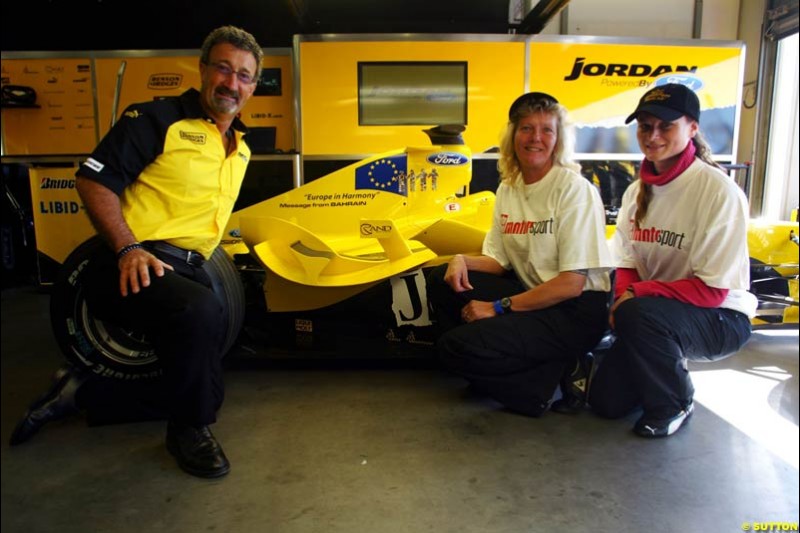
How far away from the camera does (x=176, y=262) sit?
1.68 m

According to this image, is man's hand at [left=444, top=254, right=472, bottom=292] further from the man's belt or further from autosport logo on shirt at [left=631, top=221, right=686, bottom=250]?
the man's belt

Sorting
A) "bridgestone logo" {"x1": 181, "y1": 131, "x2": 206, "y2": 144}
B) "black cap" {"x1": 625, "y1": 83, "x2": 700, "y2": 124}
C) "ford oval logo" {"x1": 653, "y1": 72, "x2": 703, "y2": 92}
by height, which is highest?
"ford oval logo" {"x1": 653, "y1": 72, "x2": 703, "y2": 92}

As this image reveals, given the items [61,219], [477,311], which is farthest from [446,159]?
[61,219]

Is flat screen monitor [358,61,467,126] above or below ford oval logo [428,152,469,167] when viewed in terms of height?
above

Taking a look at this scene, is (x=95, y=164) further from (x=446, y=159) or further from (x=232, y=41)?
(x=446, y=159)

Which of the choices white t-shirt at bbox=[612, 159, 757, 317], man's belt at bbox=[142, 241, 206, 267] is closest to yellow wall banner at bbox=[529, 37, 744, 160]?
white t-shirt at bbox=[612, 159, 757, 317]

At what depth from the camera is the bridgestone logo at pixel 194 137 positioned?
1659 millimetres

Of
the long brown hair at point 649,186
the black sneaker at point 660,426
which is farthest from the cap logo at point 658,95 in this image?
the black sneaker at point 660,426

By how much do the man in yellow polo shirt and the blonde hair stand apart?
1053 millimetres

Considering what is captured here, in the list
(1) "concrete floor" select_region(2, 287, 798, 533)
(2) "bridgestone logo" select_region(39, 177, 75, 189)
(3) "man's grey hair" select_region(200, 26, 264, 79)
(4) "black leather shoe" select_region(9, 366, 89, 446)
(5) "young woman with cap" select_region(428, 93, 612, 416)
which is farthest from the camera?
(5) "young woman with cap" select_region(428, 93, 612, 416)

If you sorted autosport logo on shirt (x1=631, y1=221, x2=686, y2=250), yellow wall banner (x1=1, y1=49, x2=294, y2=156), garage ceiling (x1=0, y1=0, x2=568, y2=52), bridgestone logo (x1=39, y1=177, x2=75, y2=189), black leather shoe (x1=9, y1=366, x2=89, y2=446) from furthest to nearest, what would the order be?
autosport logo on shirt (x1=631, y1=221, x2=686, y2=250) < bridgestone logo (x1=39, y1=177, x2=75, y2=189) < yellow wall banner (x1=1, y1=49, x2=294, y2=156) < garage ceiling (x1=0, y1=0, x2=568, y2=52) < black leather shoe (x1=9, y1=366, x2=89, y2=446)

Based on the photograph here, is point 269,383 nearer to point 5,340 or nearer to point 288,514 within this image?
point 288,514

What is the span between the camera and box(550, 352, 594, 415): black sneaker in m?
2.10

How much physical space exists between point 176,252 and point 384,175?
1141 mm
